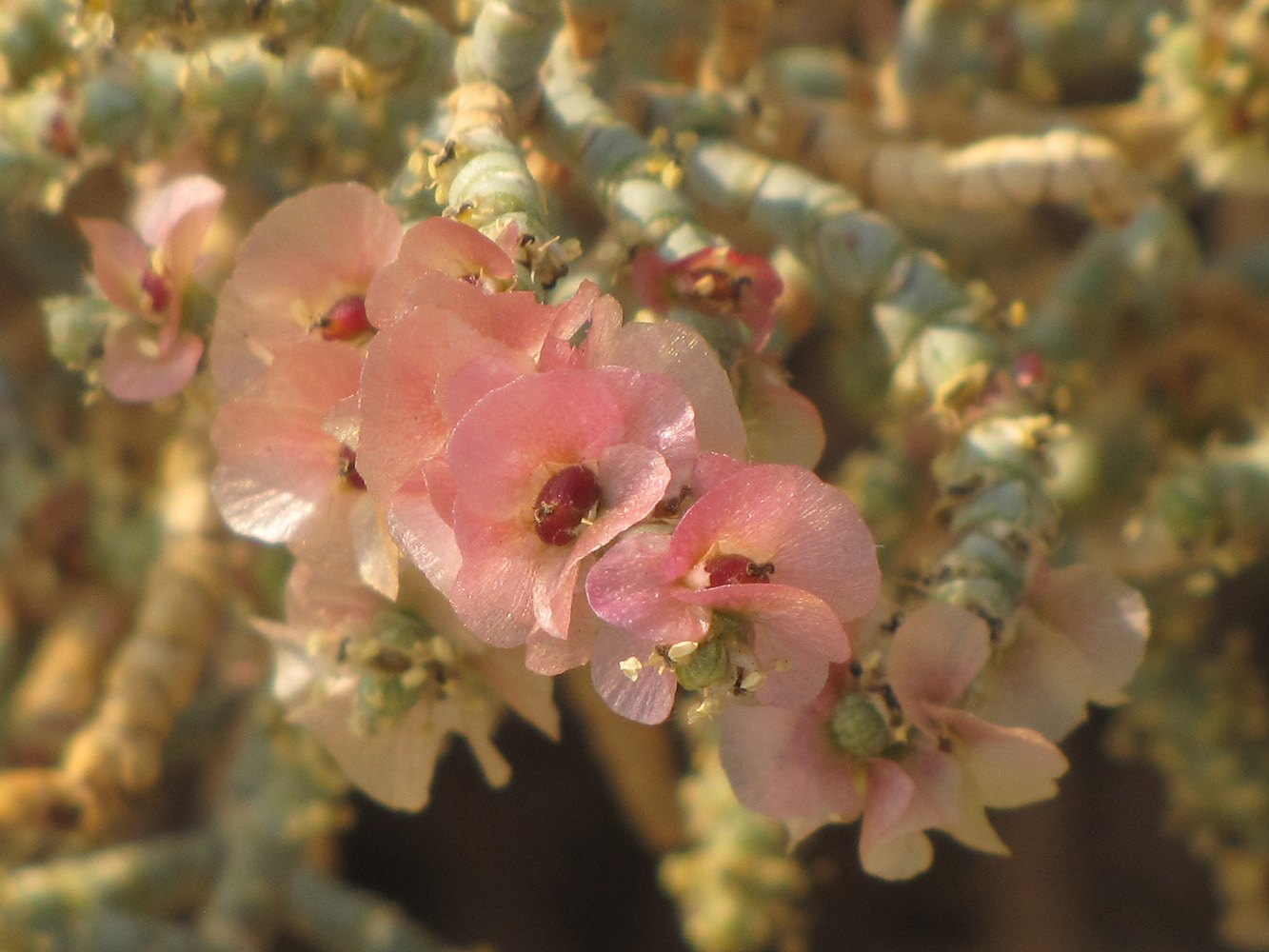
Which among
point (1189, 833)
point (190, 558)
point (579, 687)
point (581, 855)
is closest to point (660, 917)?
point (581, 855)

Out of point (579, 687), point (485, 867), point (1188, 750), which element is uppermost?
point (1188, 750)

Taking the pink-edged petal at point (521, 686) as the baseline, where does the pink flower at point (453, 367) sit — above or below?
above

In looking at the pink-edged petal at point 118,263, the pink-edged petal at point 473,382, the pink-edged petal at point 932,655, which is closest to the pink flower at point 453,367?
the pink-edged petal at point 473,382

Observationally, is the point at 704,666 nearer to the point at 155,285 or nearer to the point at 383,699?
the point at 383,699

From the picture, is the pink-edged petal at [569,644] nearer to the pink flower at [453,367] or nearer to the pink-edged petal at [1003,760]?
the pink flower at [453,367]

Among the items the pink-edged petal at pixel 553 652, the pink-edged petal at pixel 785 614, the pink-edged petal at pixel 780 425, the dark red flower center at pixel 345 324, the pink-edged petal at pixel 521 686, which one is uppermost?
the pink-edged petal at pixel 785 614

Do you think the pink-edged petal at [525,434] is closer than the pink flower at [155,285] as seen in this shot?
Yes

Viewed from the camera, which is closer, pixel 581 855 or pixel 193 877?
Answer: pixel 193 877

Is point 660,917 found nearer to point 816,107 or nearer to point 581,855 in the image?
point 581,855
